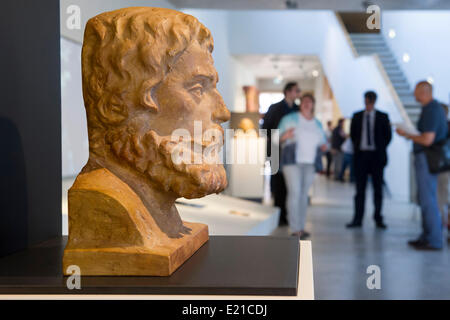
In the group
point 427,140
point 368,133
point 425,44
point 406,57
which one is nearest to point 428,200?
point 427,140

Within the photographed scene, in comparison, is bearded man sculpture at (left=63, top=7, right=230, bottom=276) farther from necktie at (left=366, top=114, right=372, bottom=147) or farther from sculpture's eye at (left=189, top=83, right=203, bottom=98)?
necktie at (left=366, top=114, right=372, bottom=147)

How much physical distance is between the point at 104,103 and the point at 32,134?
0.56m

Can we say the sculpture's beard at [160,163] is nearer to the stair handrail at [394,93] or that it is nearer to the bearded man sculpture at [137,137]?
the bearded man sculpture at [137,137]

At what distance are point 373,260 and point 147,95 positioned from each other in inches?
135

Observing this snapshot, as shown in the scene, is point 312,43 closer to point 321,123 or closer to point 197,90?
point 321,123

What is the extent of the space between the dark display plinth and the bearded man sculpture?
0.07 m

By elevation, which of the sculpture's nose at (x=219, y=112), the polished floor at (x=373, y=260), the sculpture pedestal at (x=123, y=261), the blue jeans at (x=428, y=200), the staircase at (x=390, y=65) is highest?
the staircase at (x=390, y=65)

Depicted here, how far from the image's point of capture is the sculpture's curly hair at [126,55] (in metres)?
1.44

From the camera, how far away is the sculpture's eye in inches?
60.6

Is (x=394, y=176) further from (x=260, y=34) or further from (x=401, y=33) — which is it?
(x=260, y=34)

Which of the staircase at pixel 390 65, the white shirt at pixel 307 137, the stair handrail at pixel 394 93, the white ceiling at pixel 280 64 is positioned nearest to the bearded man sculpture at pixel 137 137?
the white shirt at pixel 307 137

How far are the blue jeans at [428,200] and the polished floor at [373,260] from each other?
0.16 metres

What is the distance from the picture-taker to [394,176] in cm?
909
